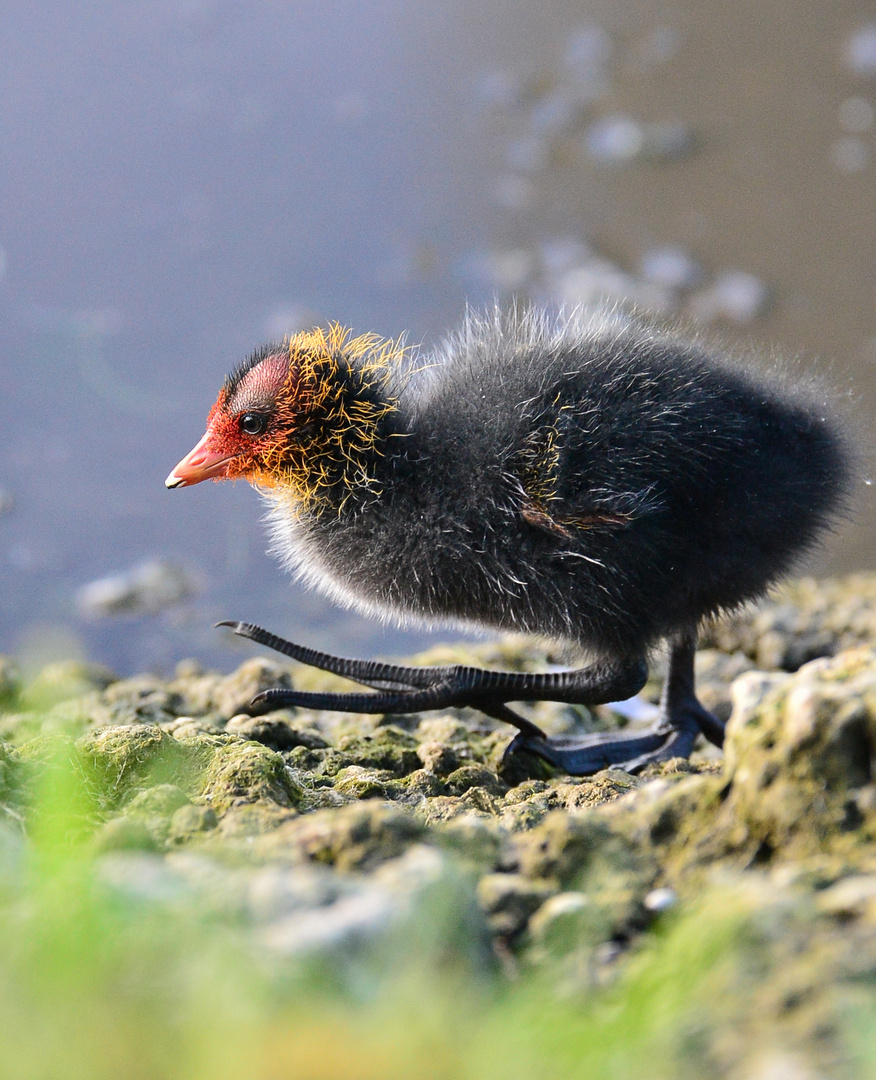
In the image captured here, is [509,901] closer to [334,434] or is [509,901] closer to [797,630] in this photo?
[334,434]

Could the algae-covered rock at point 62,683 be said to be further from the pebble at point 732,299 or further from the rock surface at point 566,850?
the pebble at point 732,299

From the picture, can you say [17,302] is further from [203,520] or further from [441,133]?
[441,133]

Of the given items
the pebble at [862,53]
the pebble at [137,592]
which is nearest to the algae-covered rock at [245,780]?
the pebble at [137,592]

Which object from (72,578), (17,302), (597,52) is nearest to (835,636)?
(72,578)

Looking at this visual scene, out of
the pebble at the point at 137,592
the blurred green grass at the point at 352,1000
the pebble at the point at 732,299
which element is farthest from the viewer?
the pebble at the point at 732,299

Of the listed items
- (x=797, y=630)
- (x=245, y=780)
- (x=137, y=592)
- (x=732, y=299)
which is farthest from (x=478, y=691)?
(x=732, y=299)

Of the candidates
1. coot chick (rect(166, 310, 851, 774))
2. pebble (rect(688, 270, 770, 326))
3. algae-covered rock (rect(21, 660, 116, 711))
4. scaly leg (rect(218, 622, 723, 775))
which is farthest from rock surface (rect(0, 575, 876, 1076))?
pebble (rect(688, 270, 770, 326))
